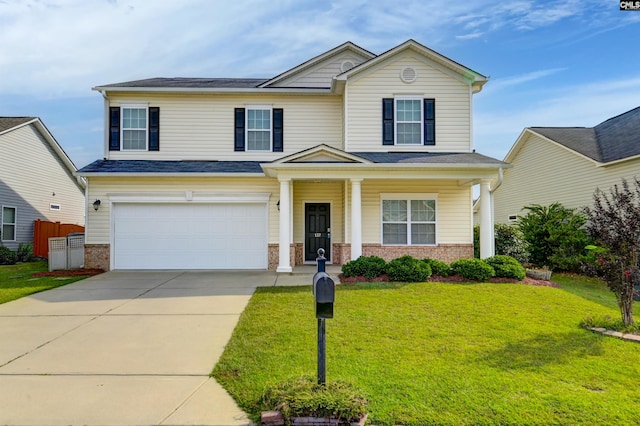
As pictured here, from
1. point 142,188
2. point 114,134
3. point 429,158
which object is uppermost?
point 114,134

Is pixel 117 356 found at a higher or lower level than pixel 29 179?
lower

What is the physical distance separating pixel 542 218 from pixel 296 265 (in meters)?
8.86

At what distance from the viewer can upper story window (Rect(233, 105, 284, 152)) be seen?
14.4 m

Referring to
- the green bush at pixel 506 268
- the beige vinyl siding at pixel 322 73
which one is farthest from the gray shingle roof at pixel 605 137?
the beige vinyl siding at pixel 322 73

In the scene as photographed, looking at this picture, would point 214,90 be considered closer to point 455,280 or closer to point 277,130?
point 277,130

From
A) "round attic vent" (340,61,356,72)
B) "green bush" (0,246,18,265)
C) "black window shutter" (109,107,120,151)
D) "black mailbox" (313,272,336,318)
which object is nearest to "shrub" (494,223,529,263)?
"round attic vent" (340,61,356,72)

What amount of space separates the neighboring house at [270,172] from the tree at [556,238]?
2492 millimetres

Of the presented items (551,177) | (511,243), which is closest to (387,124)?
(511,243)

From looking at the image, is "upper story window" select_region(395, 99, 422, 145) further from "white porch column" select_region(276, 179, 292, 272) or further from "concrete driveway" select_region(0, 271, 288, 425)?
"concrete driveway" select_region(0, 271, 288, 425)

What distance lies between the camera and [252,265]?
1335 cm

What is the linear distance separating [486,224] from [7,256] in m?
18.9

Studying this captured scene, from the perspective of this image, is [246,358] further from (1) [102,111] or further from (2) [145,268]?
(1) [102,111]

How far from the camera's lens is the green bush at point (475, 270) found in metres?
10.5

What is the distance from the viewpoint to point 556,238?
44.0 feet
